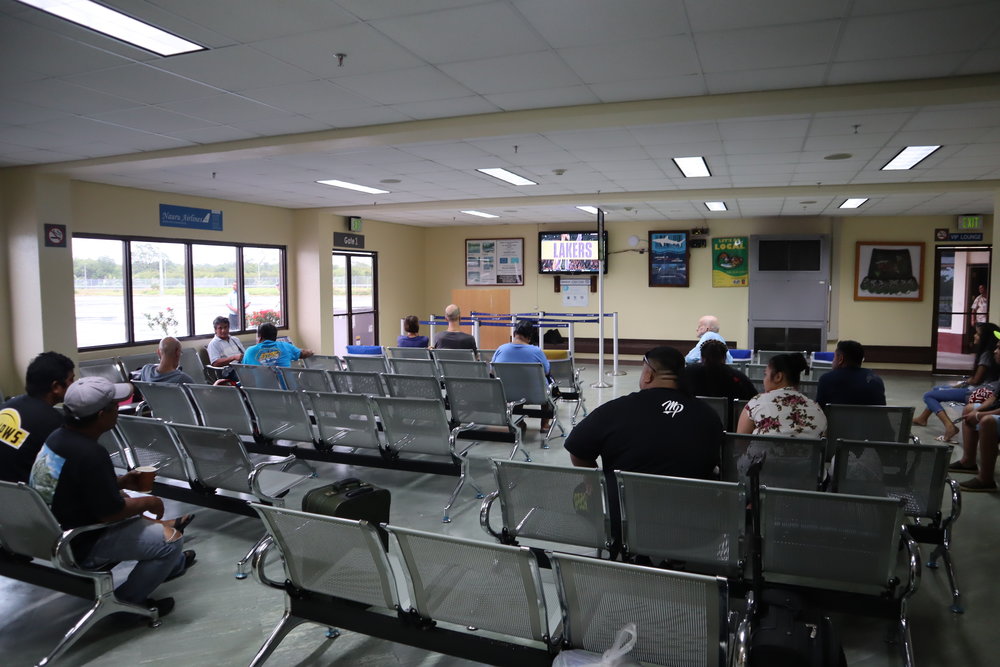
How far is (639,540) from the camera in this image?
104 inches

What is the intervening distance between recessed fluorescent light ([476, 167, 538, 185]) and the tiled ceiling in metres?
0.23

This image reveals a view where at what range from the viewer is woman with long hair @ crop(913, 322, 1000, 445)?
6039 mm

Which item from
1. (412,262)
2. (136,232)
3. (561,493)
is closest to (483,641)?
(561,493)

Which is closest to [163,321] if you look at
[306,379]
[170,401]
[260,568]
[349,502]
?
[306,379]

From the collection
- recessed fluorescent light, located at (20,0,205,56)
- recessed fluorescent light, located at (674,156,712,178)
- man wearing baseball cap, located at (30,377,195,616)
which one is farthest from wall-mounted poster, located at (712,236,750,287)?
man wearing baseball cap, located at (30,377,195,616)

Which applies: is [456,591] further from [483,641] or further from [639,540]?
[639,540]

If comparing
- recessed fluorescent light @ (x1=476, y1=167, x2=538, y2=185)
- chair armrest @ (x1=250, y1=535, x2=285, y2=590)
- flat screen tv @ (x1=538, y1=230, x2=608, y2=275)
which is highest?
→ recessed fluorescent light @ (x1=476, y1=167, x2=538, y2=185)

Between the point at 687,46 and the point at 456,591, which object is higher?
the point at 687,46

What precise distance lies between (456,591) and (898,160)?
21.4 ft

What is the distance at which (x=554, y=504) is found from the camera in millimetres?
2775

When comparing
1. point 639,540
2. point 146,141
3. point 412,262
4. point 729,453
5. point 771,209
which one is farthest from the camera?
point 412,262

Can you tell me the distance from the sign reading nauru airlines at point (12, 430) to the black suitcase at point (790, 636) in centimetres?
307

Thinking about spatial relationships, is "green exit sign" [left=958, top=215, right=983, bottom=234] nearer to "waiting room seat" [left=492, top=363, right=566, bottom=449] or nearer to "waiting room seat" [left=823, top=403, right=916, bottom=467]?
"waiting room seat" [left=823, top=403, right=916, bottom=467]

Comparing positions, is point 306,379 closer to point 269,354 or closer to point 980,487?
point 269,354
